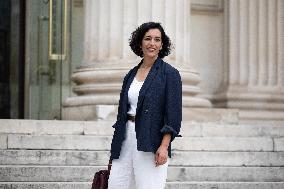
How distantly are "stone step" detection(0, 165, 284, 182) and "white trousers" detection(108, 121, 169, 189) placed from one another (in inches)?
105

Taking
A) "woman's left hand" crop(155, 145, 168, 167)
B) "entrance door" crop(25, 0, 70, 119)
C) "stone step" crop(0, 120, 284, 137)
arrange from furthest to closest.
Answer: "entrance door" crop(25, 0, 70, 119), "stone step" crop(0, 120, 284, 137), "woman's left hand" crop(155, 145, 168, 167)

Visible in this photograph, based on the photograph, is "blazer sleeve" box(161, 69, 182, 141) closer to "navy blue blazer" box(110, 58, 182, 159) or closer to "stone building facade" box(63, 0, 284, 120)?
"navy blue blazer" box(110, 58, 182, 159)

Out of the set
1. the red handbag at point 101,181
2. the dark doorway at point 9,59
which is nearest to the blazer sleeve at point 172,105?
the red handbag at point 101,181

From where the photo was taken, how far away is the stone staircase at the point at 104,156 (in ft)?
26.3

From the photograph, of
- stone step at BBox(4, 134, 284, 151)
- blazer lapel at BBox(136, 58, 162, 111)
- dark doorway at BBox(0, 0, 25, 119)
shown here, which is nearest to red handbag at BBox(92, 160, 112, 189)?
blazer lapel at BBox(136, 58, 162, 111)

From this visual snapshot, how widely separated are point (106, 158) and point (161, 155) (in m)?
3.39

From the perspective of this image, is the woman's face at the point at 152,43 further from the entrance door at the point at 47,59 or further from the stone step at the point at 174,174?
the entrance door at the point at 47,59

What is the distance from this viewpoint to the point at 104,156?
852 cm

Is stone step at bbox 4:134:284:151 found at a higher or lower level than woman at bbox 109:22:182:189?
lower

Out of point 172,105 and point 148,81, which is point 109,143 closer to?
point 148,81

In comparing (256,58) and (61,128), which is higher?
(256,58)

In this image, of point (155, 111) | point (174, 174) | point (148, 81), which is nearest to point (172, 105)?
point (155, 111)

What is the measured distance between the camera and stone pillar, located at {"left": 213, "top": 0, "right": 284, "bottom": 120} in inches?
500

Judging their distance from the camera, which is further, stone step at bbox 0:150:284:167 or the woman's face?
stone step at bbox 0:150:284:167
